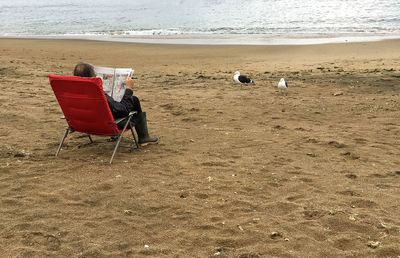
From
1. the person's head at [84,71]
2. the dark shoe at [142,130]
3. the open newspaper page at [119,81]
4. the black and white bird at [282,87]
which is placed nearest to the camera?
the person's head at [84,71]

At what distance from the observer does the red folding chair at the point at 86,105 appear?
17.3 ft

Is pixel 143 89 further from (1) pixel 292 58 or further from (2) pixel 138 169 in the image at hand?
(1) pixel 292 58

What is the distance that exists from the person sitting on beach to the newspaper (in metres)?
0.06

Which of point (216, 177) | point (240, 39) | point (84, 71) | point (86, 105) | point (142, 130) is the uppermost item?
point (84, 71)

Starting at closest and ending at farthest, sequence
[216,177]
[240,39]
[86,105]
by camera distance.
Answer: [216,177] < [86,105] < [240,39]

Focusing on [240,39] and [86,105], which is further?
[240,39]

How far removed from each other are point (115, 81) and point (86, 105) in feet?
2.24

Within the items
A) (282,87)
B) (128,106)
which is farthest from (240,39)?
(128,106)

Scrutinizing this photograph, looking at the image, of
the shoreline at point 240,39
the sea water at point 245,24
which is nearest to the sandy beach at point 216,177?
the shoreline at point 240,39

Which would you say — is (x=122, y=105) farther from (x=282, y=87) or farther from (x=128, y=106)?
(x=282, y=87)

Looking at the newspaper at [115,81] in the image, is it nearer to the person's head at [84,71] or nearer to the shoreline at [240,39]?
the person's head at [84,71]

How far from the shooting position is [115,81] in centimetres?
598

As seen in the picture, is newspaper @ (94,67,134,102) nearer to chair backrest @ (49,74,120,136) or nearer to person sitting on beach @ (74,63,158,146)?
person sitting on beach @ (74,63,158,146)

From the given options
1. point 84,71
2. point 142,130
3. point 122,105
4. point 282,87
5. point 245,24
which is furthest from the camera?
point 245,24
